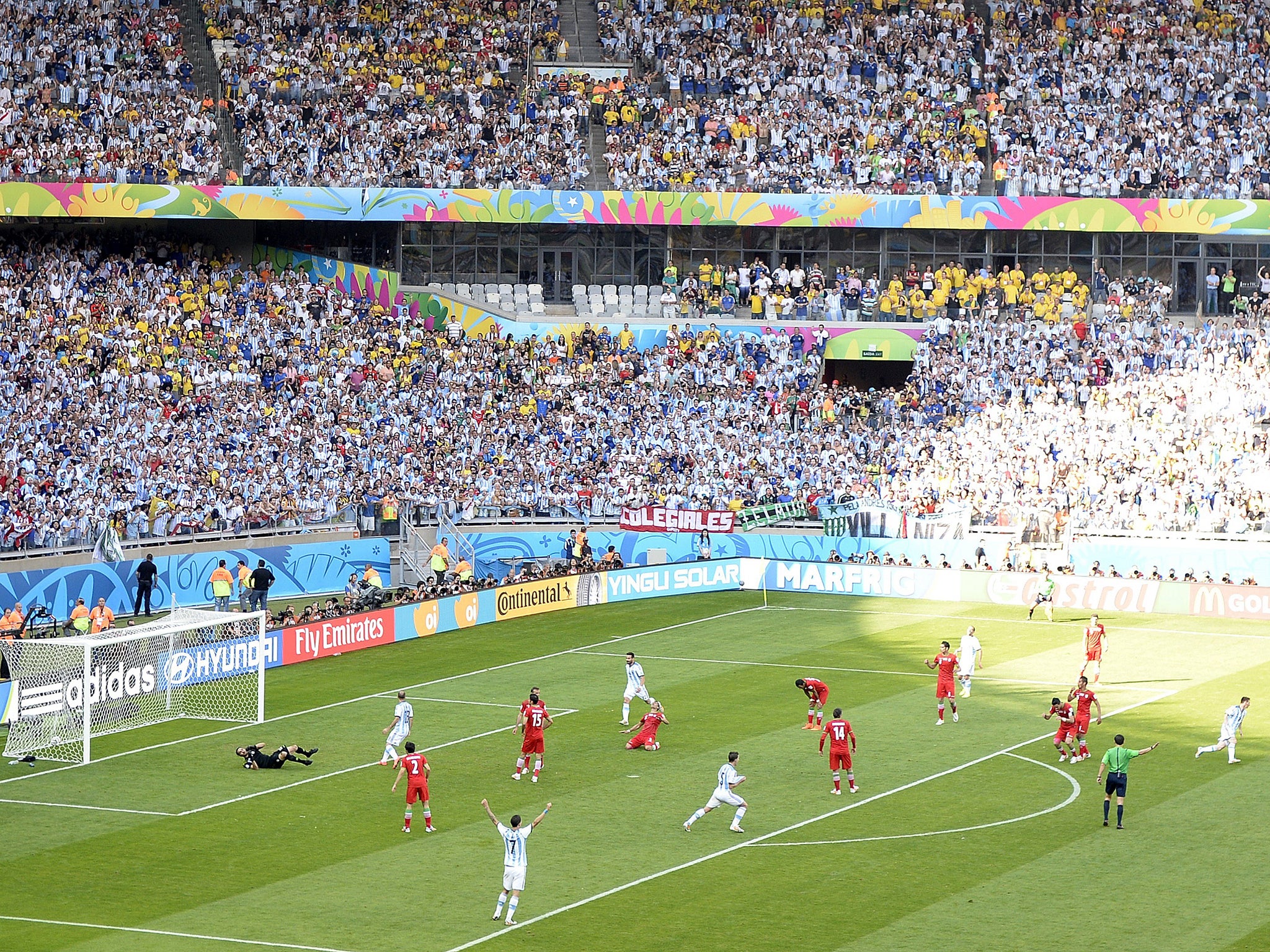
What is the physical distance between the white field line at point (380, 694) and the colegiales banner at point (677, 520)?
13.0ft

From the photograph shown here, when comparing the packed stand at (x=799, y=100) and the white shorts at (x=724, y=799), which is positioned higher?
the packed stand at (x=799, y=100)

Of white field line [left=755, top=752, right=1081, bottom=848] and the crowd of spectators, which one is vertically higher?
the crowd of spectators

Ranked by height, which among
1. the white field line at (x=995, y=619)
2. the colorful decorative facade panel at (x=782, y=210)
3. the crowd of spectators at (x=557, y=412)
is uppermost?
the colorful decorative facade panel at (x=782, y=210)

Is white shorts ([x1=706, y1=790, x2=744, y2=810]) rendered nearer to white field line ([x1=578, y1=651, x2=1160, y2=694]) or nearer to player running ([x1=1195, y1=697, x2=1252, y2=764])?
player running ([x1=1195, y1=697, x2=1252, y2=764])

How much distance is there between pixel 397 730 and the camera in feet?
99.3

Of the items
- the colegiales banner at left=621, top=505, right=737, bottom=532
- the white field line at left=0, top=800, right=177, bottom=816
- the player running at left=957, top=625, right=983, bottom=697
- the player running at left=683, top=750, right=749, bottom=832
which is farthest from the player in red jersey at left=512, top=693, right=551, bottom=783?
the colegiales banner at left=621, top=505, right=737, bottom=532

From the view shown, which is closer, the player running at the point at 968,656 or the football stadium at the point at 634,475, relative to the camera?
the football stadium at the point at 634,475

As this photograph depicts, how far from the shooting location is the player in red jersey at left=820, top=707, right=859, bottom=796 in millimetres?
27844

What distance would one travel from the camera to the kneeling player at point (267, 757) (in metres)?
30.3

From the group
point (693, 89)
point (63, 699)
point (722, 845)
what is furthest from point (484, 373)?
point (722, 845)

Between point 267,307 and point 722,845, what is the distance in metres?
33.6

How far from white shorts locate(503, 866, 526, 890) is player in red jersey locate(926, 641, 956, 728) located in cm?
1301

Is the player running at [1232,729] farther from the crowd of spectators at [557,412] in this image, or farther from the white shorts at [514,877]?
the crowd of spectators at [557,412]

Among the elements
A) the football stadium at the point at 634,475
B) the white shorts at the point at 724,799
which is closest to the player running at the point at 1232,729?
the football stadium at the point at 634,475
